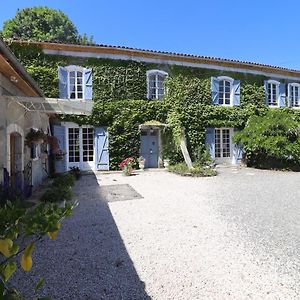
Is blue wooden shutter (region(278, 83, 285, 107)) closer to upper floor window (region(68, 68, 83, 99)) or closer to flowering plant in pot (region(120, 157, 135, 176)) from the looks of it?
flowering plant in pot (region(120, 157, 135, 176))

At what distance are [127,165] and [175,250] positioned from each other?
9011mm

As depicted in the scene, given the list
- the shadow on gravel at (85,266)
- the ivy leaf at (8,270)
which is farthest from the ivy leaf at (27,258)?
the shadow on gravel at (85,266)

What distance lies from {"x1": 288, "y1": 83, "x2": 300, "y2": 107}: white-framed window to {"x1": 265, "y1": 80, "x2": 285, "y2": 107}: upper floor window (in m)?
0.72

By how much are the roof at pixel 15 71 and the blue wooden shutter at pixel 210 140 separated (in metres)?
10.1

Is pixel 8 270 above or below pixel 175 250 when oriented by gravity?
above

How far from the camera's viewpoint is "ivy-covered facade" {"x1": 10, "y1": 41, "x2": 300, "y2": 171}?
13625 millimetres

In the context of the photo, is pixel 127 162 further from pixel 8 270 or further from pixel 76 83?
pixel 8 270

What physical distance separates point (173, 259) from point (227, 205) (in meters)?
3.50

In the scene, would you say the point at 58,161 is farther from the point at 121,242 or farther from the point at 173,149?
the point at 121,242

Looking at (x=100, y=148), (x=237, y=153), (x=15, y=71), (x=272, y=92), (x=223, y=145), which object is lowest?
(x=237, y=153)

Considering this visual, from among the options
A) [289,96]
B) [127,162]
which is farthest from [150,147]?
[289,96]

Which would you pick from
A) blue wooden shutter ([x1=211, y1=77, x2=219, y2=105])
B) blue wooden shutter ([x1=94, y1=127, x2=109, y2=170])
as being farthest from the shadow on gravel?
blue wooden shutter ([x1=211, y1=77, x2=219, y2=105])

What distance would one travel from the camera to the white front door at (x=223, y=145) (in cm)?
1634

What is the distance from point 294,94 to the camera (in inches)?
725
